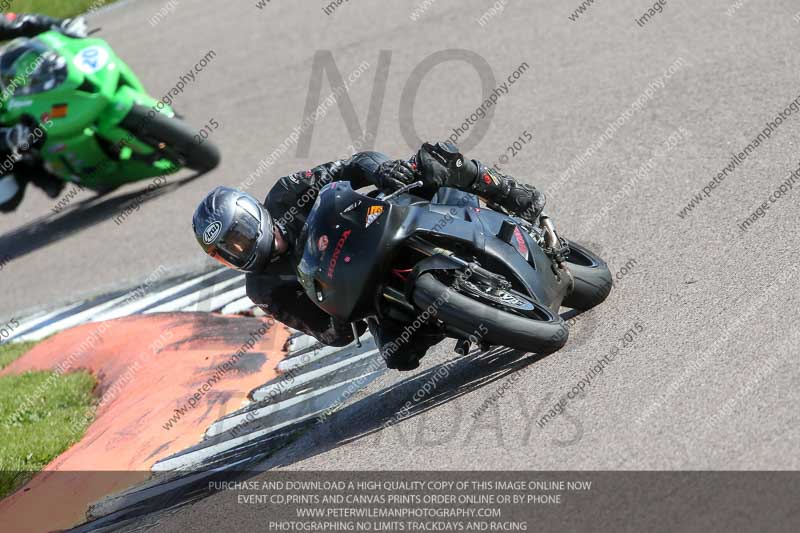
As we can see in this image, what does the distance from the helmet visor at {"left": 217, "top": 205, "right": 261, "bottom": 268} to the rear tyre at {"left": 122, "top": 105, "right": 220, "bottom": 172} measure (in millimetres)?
5929

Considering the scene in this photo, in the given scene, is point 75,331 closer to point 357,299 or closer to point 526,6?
point 357,299

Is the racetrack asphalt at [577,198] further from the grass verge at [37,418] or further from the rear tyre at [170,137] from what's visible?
the grass verge at [37,418]

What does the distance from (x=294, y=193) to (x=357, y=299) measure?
45.7 inches

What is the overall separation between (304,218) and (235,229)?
0.70 meters

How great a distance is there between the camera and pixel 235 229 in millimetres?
5938

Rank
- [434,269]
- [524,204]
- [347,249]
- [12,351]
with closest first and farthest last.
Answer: [434,269], [347,249], [524,204], [12,351]

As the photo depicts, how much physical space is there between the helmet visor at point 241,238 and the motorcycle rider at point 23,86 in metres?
6.44

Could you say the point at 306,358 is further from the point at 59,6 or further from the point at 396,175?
the point at 59,6

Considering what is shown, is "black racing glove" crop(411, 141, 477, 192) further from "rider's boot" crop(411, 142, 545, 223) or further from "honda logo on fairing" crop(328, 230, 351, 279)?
→ "honda logo on fairing" crop(328, 230, 351, 279)

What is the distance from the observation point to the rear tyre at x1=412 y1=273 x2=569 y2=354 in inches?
211

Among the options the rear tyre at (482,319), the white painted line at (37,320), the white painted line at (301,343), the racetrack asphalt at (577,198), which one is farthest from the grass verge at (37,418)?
the rear tyre at (482,319)

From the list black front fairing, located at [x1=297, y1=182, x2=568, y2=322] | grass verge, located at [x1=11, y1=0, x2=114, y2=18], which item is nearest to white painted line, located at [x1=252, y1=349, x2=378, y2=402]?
black front fairing, located at [x1=297, y1=182, x2=568, y2=322]

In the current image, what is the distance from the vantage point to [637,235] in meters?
7.36

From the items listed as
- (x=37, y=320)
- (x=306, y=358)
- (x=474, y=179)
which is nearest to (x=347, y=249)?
(x=474, y=179)
